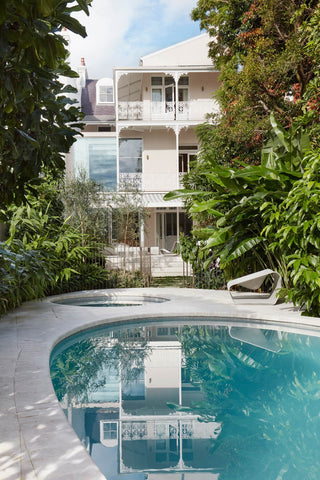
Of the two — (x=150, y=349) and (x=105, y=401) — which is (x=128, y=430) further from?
(x=150, y=349)

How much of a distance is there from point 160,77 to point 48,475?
22.6 metres

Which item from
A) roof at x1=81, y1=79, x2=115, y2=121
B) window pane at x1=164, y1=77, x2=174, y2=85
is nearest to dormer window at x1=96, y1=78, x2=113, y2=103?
roof at x1=81, y1=79, x2=115, y2=121

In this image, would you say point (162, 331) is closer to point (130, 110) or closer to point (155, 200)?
point (155, 200)

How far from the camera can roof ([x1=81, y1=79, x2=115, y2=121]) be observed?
84.2 feet

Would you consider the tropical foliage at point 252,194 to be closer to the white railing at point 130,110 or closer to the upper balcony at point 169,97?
the upper balcony at point 169,97

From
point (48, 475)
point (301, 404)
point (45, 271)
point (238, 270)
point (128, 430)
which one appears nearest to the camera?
point (48, 475)

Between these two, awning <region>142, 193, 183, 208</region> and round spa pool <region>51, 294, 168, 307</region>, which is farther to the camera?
awning <region>142, 193, 183, 208</region>

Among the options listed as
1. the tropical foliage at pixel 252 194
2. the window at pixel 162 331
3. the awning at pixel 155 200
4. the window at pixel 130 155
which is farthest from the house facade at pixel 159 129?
the window at pixel 162 331

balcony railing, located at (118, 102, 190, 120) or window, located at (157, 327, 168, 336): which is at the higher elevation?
balcony railing, located at (118, 102, 190, 120)

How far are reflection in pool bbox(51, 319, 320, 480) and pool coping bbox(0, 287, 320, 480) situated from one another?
342mm

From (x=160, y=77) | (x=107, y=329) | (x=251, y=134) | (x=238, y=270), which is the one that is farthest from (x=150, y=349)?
(x=160, y=77)

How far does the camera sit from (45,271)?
28.1 ft

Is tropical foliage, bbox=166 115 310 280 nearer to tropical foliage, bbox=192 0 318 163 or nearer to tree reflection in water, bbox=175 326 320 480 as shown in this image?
tropical foliage, bbox=192 0 318 163

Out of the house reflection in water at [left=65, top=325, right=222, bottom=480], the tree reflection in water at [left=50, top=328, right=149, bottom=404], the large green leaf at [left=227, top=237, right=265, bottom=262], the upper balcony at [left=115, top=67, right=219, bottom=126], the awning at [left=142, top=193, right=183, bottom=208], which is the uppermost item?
the upper balcony at [left=115, top=67, right=219, bottom=126]
